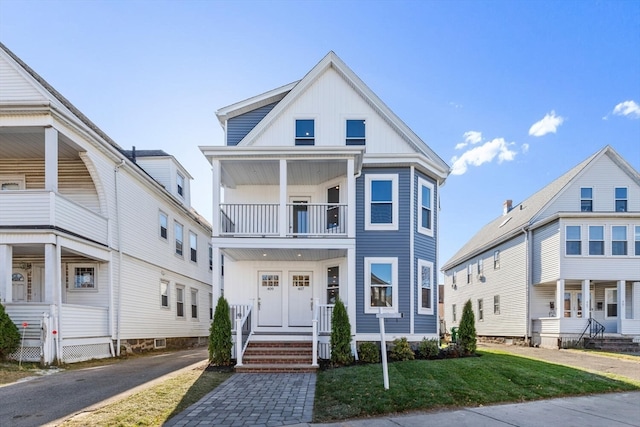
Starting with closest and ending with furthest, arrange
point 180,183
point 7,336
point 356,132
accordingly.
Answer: point 7,336
point 356,132
point 180,183

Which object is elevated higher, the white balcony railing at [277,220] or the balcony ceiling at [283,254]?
the white balcony railing at [277,220]

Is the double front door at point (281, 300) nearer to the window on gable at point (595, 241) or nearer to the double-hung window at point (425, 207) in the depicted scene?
the double-hung window at point (425, 207)

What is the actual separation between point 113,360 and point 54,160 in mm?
6405

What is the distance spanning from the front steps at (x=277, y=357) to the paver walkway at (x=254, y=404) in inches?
41.4

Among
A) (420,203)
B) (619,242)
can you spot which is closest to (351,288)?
(420,203)

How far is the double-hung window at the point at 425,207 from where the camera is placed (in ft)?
45.0

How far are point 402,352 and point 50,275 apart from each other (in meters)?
10.0

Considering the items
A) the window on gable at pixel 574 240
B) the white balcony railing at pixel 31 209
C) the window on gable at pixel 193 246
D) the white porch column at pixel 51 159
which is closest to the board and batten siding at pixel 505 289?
the window on gable at pixel 574 240

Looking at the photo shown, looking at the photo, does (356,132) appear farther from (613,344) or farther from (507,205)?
(507,205)

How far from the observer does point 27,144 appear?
41.4 feet

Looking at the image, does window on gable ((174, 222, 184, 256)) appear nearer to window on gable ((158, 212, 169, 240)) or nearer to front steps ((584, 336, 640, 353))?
window on gable ((158, 212, 169, 240))

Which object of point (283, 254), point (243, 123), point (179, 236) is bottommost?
point (283, 254)

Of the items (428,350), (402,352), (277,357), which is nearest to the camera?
(277,357)

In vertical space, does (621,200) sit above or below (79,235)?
above
